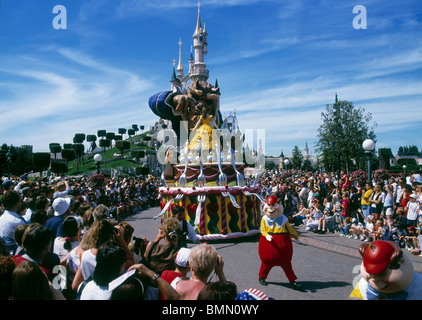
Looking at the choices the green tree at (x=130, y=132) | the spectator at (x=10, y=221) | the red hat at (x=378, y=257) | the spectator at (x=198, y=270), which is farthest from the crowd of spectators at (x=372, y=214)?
the green tree at (x=130, y=132)

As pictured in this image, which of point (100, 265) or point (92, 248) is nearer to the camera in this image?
point (100, 265)

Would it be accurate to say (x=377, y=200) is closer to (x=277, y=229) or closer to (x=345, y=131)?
(x=277, y=229)

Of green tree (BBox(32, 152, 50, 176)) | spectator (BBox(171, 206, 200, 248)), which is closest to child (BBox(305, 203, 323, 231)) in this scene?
spectator (BBox(171, 206, 200, 248))

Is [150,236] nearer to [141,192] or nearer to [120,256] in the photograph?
[120,256]

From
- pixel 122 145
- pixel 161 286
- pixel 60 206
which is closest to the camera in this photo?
pixel 161 286

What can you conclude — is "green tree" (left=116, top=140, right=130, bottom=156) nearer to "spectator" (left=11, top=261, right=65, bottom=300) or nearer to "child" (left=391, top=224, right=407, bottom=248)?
"child" (left=391, top=224, right=407, bottom=248)

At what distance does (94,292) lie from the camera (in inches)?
115

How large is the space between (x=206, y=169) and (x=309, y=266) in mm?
5010

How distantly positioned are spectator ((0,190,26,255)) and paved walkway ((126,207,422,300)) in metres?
4.19

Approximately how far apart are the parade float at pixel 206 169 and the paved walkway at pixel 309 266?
794 millimetres

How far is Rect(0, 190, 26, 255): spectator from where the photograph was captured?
5.18 m

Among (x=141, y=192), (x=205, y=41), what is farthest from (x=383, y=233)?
(x=205, y=41)

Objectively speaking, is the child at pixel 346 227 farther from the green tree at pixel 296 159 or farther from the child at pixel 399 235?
the green tree at pixel 296 159

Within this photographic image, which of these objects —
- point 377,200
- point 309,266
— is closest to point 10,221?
point 309,266
